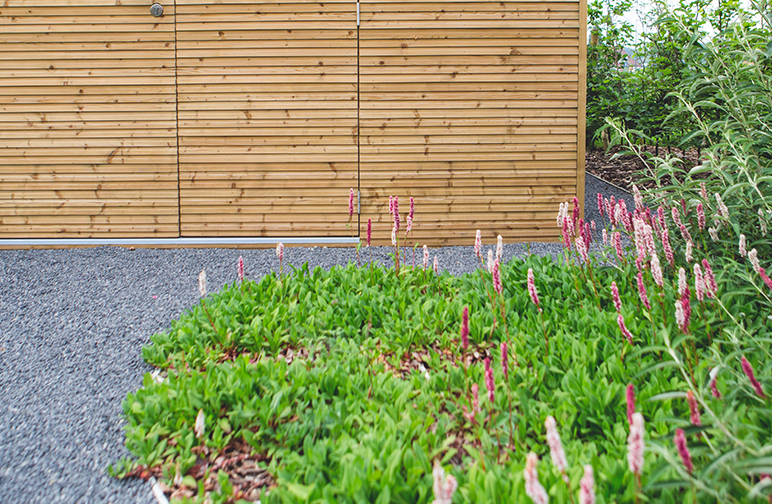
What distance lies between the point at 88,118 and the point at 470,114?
361 cm

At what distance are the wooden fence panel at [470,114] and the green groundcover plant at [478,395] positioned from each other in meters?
1.87

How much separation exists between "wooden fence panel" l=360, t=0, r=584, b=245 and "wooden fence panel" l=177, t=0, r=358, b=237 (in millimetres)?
238

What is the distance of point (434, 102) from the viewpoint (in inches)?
186

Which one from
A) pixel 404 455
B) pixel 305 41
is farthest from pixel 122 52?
pixel 404 455

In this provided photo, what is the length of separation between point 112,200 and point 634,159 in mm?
7709

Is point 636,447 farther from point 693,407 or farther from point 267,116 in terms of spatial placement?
point 267,116

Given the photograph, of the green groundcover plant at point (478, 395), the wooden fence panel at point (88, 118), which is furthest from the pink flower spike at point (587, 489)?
the wooden fence panel at point (88, 118)

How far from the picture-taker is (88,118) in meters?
4.79

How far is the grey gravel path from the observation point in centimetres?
182

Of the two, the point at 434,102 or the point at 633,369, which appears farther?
the point at 434,102

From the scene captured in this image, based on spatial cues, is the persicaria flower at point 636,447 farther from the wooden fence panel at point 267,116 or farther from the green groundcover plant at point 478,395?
the wooden fence panel at point 267,116

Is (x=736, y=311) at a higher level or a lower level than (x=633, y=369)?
higher

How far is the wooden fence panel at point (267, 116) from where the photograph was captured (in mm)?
4688

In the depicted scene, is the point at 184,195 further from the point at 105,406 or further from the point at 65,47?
the point at 105,406
